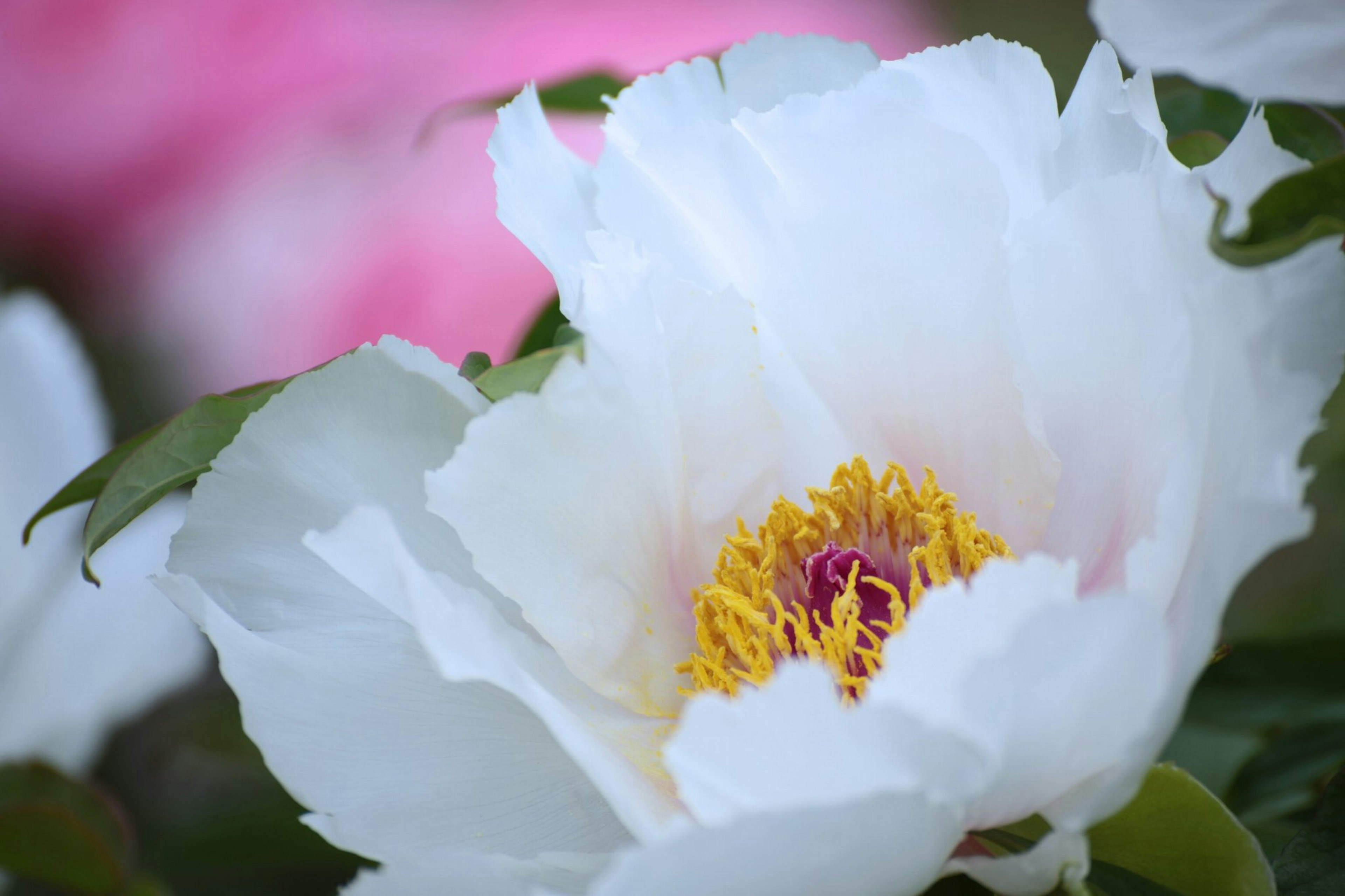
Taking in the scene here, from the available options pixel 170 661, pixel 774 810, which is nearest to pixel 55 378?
pixel 170 661

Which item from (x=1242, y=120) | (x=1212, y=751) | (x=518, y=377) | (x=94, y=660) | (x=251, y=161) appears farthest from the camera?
(x=251, y=161)

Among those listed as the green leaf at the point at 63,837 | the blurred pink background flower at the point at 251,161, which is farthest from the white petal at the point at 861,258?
the blurred pink background flower at the point at 251,161

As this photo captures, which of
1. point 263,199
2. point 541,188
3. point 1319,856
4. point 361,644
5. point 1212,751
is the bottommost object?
point 1212,751

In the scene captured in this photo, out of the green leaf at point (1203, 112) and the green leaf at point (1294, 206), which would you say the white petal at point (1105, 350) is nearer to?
the green leaf at point (1294, 206)

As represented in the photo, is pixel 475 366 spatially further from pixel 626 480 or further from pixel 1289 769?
pixel 1289 769

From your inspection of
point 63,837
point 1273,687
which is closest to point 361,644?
point 63,837

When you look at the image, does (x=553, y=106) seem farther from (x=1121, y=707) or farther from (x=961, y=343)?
(x=1121, y=707)
